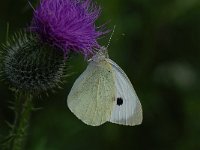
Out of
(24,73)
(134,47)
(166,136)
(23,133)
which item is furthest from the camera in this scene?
(134,47)

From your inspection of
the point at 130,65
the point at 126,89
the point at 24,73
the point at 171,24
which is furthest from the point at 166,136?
the point at 24,73

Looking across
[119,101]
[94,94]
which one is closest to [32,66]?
[94,94]

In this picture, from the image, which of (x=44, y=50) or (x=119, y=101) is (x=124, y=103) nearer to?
(x=119, y=101)

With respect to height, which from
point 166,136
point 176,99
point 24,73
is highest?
point 24,73

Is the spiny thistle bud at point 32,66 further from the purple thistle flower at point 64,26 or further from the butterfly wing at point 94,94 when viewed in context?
the butterfly wing at point 94,94

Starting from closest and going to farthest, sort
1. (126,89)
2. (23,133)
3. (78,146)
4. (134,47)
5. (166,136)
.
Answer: (23,133), (126,89), (78,146), (166,136), (134,47)

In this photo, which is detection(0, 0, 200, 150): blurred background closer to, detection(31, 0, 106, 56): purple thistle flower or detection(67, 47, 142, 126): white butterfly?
detection(67, 47, 142, 126): white butterfly

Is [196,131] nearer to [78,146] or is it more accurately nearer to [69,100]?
[78,146]
